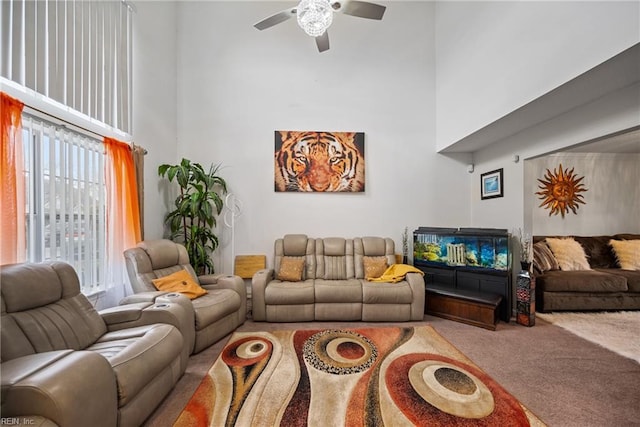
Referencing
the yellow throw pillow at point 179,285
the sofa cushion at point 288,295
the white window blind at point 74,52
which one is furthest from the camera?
the sofa cushion at point 288,295

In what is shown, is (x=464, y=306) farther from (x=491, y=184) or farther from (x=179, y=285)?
(x=179, y=285)

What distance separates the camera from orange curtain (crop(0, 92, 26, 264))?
1.46m

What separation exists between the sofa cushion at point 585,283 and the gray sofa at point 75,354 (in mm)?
4294

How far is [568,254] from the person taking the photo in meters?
3.56

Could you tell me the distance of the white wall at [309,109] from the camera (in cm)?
367

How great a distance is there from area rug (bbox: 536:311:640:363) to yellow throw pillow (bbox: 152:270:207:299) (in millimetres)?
4032

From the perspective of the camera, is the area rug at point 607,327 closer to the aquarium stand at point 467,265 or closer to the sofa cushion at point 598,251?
the aquarium stand at point 467,265

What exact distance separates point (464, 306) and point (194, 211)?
11.6 feet

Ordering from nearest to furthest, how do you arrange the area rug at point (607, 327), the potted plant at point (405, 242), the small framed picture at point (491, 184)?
the area rug at point (607, 327) → the small framed picture at point (491, 184) → the potted plant at point (405, 242)

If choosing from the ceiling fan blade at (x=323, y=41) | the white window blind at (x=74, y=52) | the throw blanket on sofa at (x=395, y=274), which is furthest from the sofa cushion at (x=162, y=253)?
the ceiling fan blade at (x=323, y=41)

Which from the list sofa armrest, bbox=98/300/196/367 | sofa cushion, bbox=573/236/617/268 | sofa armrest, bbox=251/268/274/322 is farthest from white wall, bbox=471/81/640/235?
sofa armrest, bbox=98/300/196/367

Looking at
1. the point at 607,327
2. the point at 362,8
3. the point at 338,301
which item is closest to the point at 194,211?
the point at 338,301

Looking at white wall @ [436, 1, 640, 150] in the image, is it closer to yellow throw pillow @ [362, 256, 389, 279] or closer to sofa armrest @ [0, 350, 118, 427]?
yellow throw pillow @ [362, 256, 389, 279]

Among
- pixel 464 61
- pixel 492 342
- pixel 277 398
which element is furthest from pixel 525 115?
pixel 277 398
